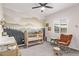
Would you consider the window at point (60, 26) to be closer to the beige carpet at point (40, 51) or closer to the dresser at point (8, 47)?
the beige carpet at point (40, 51)

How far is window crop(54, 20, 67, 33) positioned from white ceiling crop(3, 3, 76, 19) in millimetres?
221

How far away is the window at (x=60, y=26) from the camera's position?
2062mm

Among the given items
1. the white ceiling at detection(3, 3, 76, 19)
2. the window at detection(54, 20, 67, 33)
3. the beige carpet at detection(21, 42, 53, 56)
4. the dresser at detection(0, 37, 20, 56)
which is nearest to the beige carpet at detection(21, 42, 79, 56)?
the beige carpet at detection(21, 42, 53, 56)

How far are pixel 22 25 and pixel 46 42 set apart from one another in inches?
21.2

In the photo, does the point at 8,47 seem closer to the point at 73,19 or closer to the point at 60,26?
the point at 60,26

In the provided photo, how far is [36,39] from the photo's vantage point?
2.12 metres

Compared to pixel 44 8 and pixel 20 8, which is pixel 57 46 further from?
pixel 20 8

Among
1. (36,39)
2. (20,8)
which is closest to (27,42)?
(36,39)

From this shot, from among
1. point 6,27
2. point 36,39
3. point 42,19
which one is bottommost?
point 36,39

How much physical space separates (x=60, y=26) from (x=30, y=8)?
25.1 inches

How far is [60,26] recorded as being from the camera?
208 centimetres

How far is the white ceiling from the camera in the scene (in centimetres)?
203

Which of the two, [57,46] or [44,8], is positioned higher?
[44,8]

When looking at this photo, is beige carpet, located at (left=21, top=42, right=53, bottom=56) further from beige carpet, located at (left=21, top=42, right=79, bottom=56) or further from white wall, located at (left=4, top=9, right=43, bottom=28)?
white wall, located at (left=4, top=9, right=43, bottom=28)
